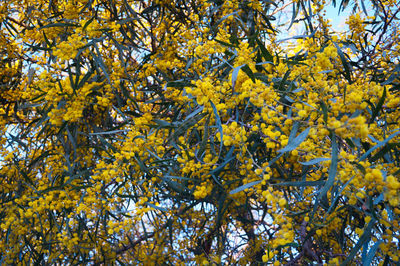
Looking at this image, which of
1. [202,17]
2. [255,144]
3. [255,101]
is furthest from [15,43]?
[255,101]

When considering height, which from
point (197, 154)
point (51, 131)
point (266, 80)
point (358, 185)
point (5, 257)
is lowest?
point (358, 185)

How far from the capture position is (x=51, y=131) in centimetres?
246

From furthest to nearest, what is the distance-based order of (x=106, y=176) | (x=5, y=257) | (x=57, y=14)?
(x=57, y=14), (x=5, y=257), (x=106, y=176)

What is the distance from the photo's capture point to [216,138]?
75.3 inches

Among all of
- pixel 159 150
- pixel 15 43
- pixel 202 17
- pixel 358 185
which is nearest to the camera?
pixel 358 185

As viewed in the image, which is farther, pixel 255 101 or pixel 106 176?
pixel 106 176

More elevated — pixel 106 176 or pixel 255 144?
pixel 255 144

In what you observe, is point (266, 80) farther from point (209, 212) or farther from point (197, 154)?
point (209, 212)

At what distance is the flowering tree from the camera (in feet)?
3.80

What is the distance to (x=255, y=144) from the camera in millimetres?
1632

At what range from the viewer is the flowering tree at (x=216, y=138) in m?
1.16

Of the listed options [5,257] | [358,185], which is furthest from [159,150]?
[5,257]

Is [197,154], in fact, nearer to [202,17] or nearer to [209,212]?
[209,212]

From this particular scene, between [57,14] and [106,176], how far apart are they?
60.5 inches
